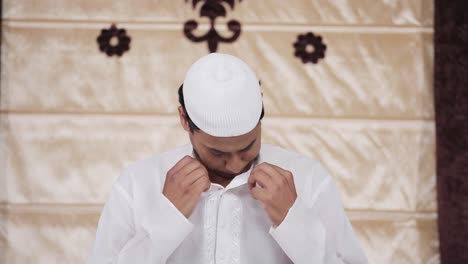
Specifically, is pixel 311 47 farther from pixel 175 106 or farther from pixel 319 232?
pixel 319 232

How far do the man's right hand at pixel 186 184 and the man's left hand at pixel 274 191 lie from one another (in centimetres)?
12

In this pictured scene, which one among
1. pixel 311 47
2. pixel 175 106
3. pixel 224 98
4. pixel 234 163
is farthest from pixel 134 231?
pixel 311 47

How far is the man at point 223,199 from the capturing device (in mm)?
1304

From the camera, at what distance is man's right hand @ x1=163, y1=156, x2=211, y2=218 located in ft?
4.28

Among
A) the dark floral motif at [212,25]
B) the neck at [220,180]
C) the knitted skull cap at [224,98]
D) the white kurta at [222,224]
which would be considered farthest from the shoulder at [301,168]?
the dark floral motif at [212,25]

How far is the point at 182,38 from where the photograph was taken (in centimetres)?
229

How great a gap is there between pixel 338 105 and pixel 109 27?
0.98m

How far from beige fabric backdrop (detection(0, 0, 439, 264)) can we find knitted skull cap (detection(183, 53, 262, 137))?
0.93 meters

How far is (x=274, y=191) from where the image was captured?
1287mm

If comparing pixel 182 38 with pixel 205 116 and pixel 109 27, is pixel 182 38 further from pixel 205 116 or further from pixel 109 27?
pixel 205 116

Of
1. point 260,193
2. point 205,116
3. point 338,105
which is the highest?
point 205,116

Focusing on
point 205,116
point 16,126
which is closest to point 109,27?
point 16,126

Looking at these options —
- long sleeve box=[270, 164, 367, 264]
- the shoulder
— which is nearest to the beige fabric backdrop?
the shoulder

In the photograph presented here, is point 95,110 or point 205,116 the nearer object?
point 205,116
